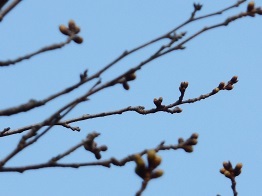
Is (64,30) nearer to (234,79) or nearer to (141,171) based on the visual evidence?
(141,171)

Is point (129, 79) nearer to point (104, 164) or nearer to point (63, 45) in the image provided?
point (63, 45)

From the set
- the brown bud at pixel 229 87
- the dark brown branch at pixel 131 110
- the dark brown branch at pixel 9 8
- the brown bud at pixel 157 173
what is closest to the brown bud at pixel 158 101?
the dark brown branch at pixel 131 110

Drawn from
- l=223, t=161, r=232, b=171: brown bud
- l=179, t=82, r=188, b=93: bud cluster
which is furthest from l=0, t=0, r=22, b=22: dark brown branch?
l=179, t=82, r=188, b=93: bud cluster

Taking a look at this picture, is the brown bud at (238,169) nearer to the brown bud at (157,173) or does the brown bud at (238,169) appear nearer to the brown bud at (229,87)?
the brown bud at (229,87)

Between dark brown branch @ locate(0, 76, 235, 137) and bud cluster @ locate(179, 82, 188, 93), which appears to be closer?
dark brown branch @ locate(0, 76, 235, 137)

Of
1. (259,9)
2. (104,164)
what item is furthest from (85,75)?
(259,9)

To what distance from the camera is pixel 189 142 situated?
3.54m

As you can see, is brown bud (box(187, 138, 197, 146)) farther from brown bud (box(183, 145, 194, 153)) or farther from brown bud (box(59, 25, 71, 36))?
brown bud (box(59, 25, 71, 36))

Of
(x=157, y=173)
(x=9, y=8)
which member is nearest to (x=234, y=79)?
(x=9, y=8)

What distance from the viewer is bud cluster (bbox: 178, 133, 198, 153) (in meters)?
3.51

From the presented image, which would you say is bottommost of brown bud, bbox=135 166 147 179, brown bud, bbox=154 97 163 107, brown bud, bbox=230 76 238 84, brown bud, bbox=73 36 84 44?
brown bud, bbox=230 76 238 84

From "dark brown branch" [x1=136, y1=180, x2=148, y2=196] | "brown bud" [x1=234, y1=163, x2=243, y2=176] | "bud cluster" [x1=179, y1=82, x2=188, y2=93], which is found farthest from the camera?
"bud cluster" [x1=179, y1=82, x2=188, y2=93]

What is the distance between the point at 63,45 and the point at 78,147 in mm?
758

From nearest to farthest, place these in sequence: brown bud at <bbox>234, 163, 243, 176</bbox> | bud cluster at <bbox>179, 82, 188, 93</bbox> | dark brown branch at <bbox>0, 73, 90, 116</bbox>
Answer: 1. dark brown branch at <bbox>0, 73, 90, 116</bbox>
2. brown bud at <bbox>234, 163, 243, 176</bbox>
3. bud cluster at <bbox>179, 82, 188, 93</bbox>
